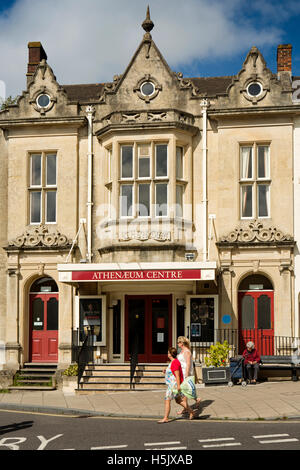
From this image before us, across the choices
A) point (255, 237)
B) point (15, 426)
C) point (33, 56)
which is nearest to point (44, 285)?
point (255, 237)

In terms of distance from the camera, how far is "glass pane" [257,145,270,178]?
21.3m

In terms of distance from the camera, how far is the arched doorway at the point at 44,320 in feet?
71.8

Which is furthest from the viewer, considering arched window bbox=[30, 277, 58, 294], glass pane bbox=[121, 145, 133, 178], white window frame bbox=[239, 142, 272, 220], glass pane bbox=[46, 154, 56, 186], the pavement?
glass pane bbox=[46, 154, 56, 186]

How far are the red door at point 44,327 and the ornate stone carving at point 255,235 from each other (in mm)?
6363

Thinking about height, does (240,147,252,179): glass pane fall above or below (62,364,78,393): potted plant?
above

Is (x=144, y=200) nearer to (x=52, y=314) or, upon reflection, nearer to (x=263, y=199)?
(x=263, y=199)

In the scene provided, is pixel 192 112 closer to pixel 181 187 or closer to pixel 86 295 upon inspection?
pixel 181 187

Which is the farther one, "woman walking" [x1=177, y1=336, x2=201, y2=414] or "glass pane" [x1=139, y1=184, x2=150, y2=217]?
"glass pane" [x1=139, y1=184, x2=150, y2=217]

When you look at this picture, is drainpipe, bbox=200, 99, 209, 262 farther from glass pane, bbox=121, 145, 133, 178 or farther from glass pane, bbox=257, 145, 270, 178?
glass pane, bbox=121, 145, 133, 178

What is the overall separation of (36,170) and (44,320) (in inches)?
207

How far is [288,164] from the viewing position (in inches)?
824

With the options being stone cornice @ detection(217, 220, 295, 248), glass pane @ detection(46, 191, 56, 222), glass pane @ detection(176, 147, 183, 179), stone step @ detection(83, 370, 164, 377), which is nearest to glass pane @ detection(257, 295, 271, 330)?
stone cornice @ detection(217, 220, 295, 248)

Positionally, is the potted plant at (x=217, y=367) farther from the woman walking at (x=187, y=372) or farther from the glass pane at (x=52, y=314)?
the glass pane at (x=52, y=314)

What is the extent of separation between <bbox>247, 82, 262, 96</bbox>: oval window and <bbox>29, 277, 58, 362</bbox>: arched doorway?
9.39 meters
